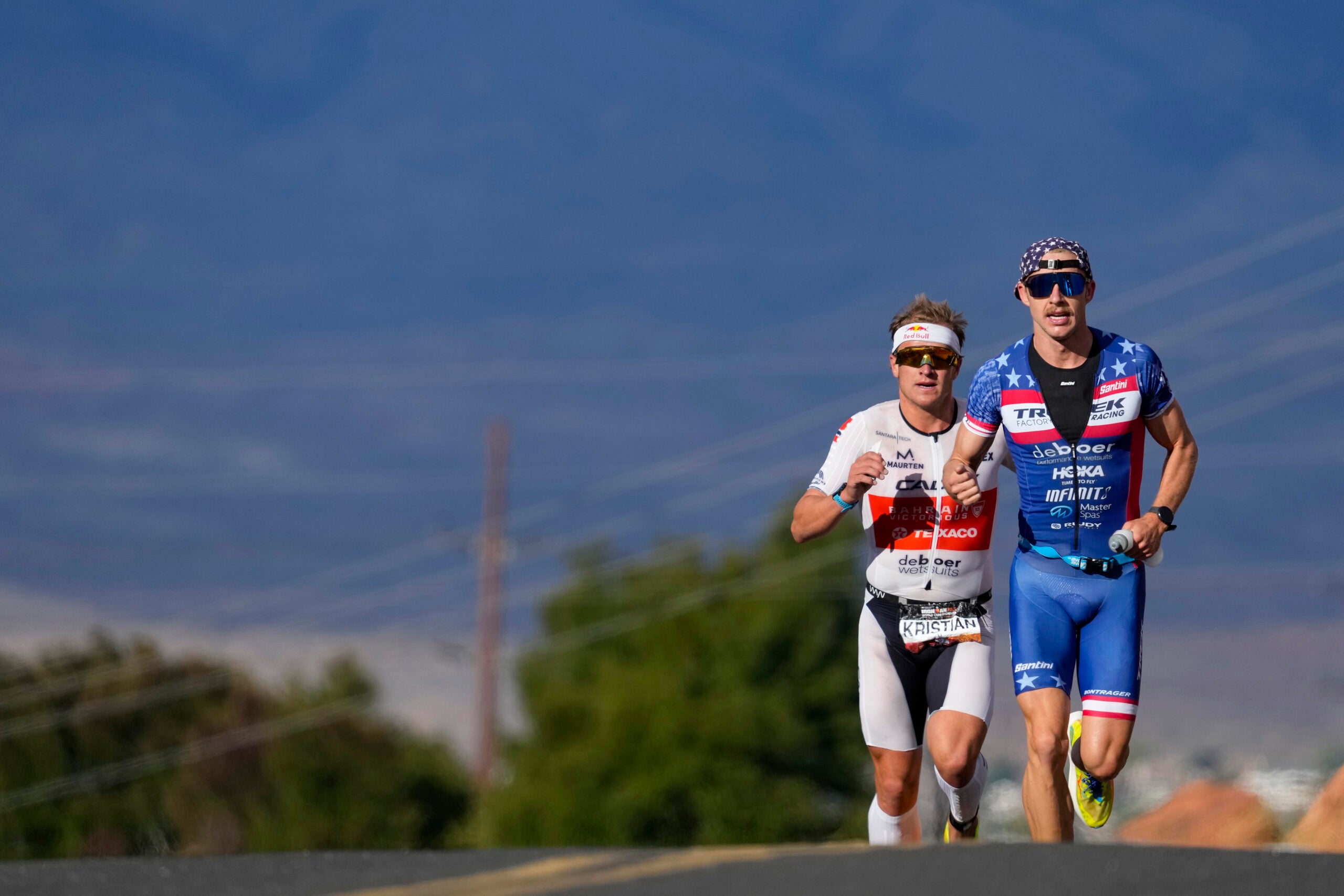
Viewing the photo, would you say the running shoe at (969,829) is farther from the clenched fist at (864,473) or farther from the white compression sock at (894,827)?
the clenched fist at (864,473)

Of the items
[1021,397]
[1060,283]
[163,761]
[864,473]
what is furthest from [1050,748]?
[163,761]

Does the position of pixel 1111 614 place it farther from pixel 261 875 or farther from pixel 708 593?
pixel 708 593

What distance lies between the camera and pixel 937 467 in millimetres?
8570

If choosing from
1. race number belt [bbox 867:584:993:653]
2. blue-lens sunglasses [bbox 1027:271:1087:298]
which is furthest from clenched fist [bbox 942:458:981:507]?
blue-lens sunglasses [bbox 1027:271:1087:298]

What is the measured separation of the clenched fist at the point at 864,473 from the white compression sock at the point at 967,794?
1530 mm

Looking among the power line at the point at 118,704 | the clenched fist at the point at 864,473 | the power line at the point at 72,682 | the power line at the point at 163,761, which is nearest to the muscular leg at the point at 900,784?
the clenched fist at the point at 864,473

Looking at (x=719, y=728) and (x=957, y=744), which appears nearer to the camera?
(x=957, y=744)

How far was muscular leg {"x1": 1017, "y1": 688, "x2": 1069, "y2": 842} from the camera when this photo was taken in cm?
771

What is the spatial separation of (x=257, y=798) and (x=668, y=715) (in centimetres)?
1722

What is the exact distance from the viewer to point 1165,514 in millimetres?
7730

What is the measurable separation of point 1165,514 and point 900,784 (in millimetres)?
2082

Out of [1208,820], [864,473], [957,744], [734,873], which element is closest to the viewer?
[734,873]

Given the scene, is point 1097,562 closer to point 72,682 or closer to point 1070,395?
point 1070,395

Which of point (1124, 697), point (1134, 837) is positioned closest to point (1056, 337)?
point (1124, 697)
